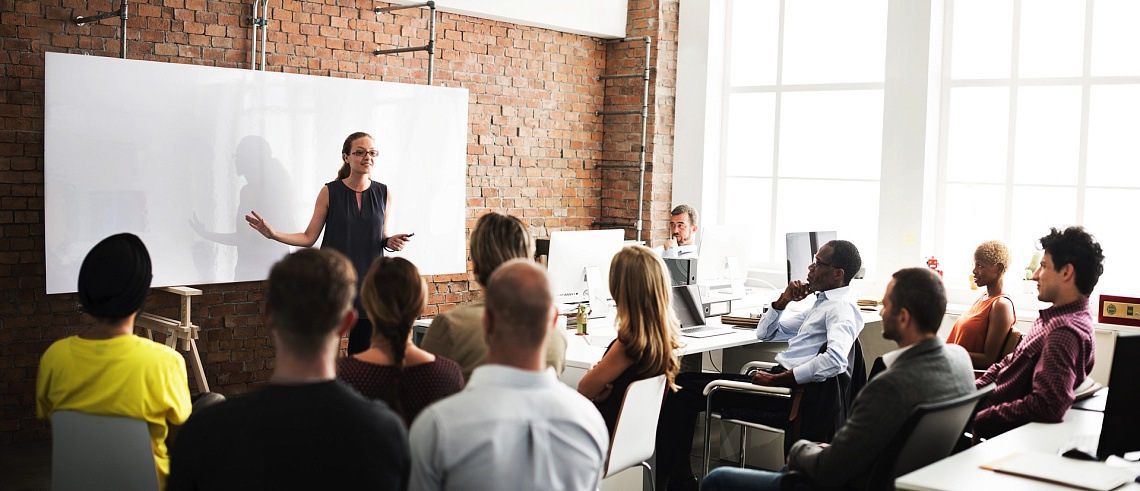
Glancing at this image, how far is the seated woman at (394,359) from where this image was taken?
7.87 feet

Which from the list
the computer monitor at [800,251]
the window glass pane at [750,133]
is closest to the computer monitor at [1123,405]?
the computer monitor at [800,251]

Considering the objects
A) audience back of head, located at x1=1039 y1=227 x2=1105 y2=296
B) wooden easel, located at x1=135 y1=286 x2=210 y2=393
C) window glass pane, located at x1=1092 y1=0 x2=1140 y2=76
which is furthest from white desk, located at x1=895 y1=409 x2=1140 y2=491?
window glass pane, located at x1=1092 y1=0 x2=1140 y2=76

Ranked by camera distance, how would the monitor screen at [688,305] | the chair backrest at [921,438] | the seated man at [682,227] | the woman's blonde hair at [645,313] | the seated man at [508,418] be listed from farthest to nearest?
the seated man at [682,227], the monitor screen at [688,305], the woman's blonde hair at [645,313], the chair backrest at [921,438], the seated man at [508,418]

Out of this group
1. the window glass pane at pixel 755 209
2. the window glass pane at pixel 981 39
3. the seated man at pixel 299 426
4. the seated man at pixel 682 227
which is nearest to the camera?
the seated man at pixel 299 426

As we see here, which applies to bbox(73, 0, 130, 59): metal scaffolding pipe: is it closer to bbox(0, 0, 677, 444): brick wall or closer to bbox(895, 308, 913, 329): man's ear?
bbox(0, 0, 677, 444): brick wall

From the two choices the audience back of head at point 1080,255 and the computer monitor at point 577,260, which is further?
the computer monitor at point 577,260

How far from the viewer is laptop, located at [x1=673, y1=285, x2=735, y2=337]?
5117 millimetres

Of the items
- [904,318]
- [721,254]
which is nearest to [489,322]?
[904,318]

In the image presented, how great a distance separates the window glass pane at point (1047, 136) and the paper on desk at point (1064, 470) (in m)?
4.96

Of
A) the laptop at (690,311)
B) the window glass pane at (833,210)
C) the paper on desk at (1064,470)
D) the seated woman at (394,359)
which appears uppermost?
the window glass pane at (833,210)

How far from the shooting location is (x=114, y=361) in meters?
2.45

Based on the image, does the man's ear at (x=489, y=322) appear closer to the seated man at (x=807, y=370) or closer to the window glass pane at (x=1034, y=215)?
the seated man at (x=807, y=370)

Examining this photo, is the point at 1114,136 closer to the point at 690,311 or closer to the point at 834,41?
the point at 834,41

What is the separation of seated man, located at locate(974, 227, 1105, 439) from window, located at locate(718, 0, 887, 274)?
4.38 meters
